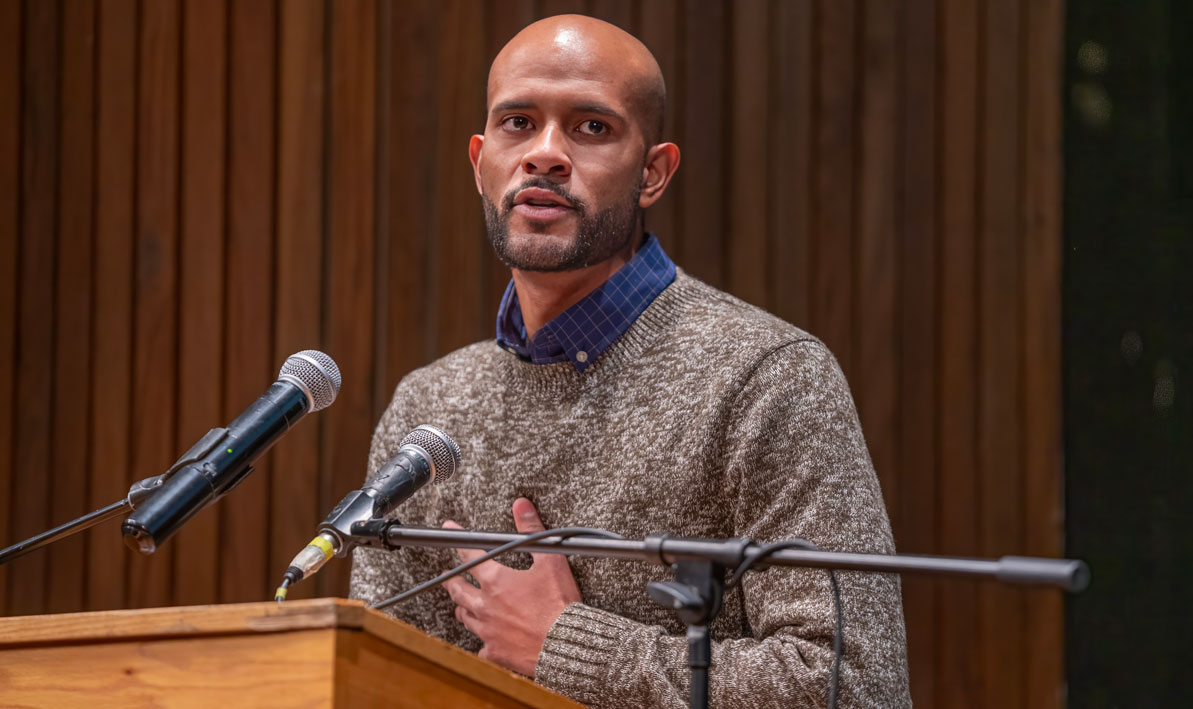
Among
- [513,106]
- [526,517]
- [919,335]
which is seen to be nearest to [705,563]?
[526,517]

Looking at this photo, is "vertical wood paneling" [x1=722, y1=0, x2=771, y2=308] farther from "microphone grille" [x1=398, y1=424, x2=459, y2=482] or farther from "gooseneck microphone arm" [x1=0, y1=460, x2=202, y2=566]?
"gooseneck microphone arm" [x1=0, y1=460, x2=202, y2=566]

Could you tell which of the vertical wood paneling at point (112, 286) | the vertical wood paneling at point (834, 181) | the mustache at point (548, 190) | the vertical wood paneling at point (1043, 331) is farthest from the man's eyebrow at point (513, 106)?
the vertical wood paneling at point (112, 286)

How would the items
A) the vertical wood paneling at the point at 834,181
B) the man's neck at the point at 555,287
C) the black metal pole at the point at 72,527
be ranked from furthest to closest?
the vertical wood paneling at the point at 834,181, the man's neck at the point at 555,287, the black metal pole at the point at 72,527

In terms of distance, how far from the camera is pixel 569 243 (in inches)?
74.7

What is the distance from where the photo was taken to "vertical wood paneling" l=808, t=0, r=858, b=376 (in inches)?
108

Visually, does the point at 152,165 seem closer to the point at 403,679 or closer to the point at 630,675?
the point at 630,675

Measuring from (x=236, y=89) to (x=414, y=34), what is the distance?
436 mm

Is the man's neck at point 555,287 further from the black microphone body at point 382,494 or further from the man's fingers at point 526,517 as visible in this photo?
the black microphone body at point 382,494

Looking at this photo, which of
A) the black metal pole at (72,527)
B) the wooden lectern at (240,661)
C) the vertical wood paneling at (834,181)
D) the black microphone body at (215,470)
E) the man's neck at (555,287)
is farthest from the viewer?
the vertical wood paneling at (834,181)

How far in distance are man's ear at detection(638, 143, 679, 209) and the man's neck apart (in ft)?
0.26

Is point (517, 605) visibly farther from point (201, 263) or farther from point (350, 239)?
point (201, 263)

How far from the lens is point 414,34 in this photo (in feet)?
9.44

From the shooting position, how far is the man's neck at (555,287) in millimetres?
1967

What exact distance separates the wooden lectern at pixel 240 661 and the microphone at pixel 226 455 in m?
0.10
